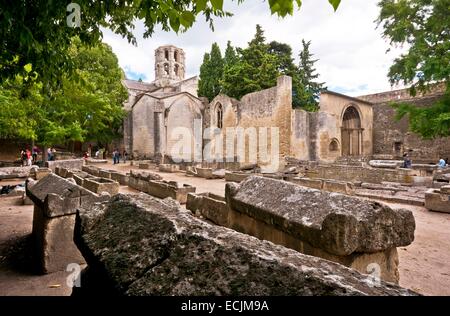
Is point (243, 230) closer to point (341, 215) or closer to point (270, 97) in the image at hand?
point (341, 215)

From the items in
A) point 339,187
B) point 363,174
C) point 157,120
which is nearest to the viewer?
point 339,187

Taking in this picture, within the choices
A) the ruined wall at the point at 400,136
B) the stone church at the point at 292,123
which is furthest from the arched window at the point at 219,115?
the ruined wall at the point at 400,136

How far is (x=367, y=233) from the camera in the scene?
7.46 feet

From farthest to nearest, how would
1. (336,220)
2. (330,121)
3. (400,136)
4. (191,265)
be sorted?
(400,136)
(330,121)
(336,220)
(191,265)

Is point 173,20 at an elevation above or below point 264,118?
below

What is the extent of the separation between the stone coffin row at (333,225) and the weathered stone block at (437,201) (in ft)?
20.9

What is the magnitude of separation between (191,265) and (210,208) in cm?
467

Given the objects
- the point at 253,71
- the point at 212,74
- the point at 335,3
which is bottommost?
the point at 335,3

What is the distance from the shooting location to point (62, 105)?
16.0 m

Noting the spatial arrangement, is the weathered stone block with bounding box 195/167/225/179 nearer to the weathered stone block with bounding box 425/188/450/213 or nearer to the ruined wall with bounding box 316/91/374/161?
the weathered stone block with bounding box 425/188/450/213

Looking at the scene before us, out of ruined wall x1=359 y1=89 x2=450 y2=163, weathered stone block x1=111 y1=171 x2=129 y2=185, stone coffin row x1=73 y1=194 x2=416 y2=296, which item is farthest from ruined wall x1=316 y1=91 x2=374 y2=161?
stone coffin row x1=73 y1=194 x2=416 y2=296

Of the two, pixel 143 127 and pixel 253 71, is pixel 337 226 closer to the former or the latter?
pixel 253 71

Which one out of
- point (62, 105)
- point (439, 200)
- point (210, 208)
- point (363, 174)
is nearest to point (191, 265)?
point (210, 208)

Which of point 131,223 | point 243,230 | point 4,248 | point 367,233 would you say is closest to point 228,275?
point 131,223
